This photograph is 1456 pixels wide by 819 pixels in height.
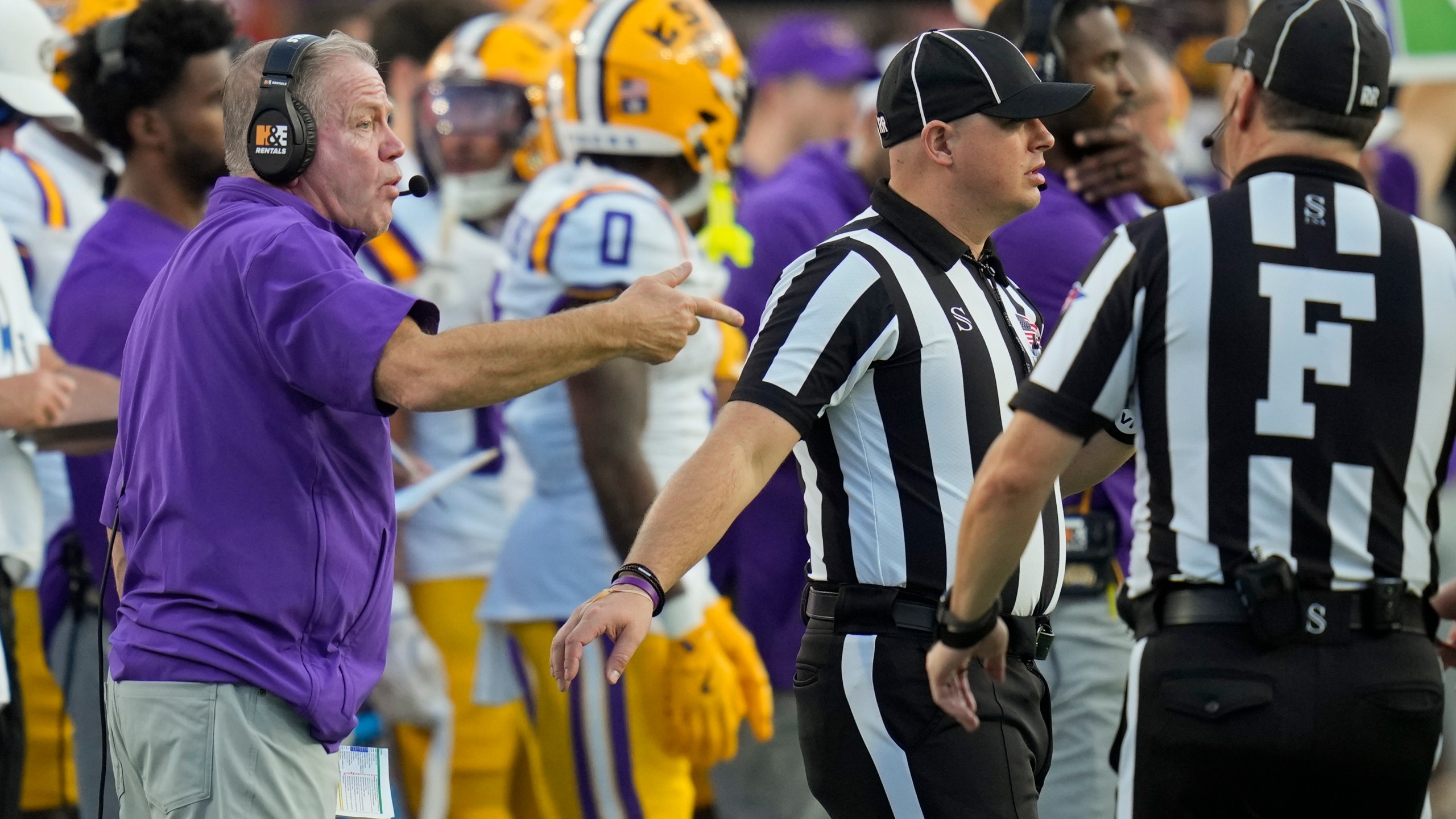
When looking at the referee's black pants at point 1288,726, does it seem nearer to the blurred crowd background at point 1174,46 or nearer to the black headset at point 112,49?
the blurred crowd background at point 1174,46

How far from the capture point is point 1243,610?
302 centimetres

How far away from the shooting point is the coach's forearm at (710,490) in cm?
336

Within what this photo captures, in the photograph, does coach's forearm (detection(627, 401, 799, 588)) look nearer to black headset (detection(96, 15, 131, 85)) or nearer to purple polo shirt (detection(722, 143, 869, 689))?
black headset (detection(96, 15, 131, 85))

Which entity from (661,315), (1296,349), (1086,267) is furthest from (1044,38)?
(1296,349)

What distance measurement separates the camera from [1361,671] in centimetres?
299

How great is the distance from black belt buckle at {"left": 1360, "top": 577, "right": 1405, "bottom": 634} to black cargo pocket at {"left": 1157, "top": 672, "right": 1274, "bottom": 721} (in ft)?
0.68

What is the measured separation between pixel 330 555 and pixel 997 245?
2.45 metres

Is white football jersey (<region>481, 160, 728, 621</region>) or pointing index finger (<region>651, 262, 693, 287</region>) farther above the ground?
pointing index finger (<region>651, 262, 693, 287</region>)

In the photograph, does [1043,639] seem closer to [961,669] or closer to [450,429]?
[961,669]

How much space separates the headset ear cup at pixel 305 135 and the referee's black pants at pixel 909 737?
1323 millimetres

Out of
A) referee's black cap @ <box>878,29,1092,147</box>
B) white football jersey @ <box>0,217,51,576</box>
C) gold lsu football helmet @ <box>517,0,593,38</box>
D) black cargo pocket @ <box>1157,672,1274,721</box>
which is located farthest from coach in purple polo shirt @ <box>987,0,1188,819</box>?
gold lsu football helmet @ <box>517,0,593,38</box>

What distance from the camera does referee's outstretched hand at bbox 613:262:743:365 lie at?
332cm

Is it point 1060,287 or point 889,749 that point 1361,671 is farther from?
point 1060,287

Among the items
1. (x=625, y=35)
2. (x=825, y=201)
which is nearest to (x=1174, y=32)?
(x=825, y=201)
